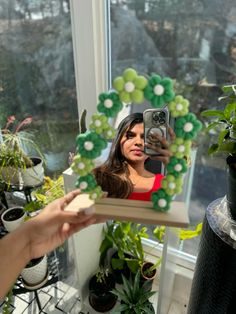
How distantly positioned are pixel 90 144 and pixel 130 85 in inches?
5.9

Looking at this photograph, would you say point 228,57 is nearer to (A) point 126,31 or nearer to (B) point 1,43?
(A) point 126,31

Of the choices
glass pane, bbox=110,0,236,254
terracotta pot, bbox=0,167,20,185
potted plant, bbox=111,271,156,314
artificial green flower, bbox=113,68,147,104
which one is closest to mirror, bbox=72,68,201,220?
artificial green flower, bbox=113,68,147,104

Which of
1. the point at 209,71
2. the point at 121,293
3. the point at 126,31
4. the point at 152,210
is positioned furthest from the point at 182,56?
the point at 121,293

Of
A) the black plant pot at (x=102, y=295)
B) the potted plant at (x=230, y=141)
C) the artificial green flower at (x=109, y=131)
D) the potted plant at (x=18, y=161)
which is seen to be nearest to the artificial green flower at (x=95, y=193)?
the artificial green flower at (x=109, y=131)

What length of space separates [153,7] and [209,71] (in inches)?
12.4

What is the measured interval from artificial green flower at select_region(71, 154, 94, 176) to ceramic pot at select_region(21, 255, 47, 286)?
74 centimetres

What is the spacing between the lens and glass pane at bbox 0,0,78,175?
113cm

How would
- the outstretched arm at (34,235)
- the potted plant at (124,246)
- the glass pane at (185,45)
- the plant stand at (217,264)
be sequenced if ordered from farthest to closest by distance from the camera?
the potted plant at (124,246), the glass pane at (185,45), the plant stand at (217,264), the outstretched arm at (34,235)

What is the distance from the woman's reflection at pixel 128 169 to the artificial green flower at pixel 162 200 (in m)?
0.04

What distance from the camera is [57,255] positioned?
131 centimetres

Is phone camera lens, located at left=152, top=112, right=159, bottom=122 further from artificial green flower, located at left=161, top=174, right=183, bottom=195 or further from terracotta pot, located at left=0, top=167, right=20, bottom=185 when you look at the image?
terracotta pot, located at left=0, top=167, right=20, bottom=185

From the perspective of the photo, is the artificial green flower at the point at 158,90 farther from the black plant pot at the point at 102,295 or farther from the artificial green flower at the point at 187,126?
the black plant pot at the point at 102,295

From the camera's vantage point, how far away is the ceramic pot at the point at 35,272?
3.68 feet

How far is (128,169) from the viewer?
0.67 meters
